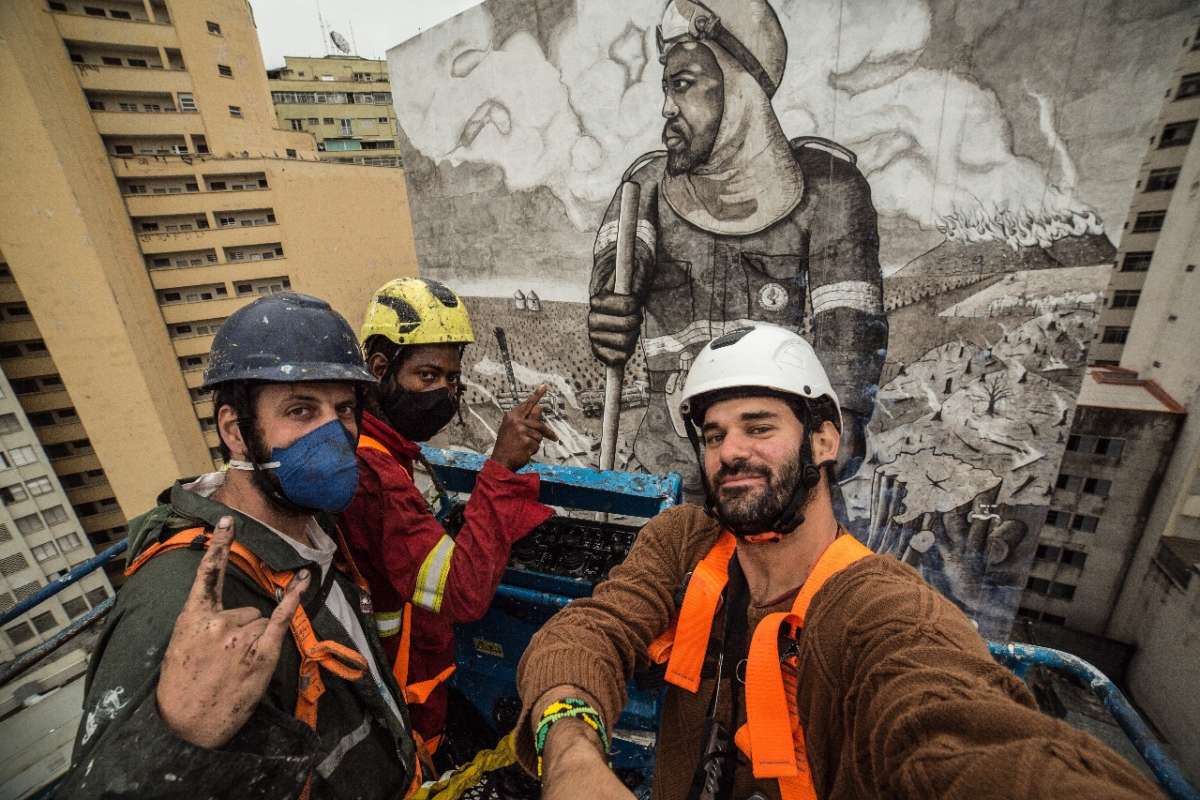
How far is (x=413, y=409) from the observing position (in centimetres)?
302

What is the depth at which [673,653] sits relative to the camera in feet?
6.45

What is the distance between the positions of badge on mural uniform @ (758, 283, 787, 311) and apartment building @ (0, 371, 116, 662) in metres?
32.1

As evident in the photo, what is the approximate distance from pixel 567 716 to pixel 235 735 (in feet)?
3.15

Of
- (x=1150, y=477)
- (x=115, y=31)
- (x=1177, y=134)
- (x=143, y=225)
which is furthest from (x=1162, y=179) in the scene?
(x=115, y=31)

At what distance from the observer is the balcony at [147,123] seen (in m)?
25.8

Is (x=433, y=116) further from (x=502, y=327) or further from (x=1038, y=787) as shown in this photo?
(x=1038, y=787)

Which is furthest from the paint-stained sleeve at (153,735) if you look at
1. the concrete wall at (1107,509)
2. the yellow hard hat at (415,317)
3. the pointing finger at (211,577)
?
the concrete wall at (1107,509)

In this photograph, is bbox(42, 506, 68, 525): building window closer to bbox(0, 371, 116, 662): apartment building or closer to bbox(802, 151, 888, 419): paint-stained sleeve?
bbox(0, 371, 116, 662): apartment building

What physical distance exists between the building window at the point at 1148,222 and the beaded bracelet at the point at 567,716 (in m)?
32.0

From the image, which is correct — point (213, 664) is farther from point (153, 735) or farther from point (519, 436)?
point (519, 436)

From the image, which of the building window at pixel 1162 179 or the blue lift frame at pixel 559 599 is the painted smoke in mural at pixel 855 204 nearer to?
the blue lift frame at pixel 559 599

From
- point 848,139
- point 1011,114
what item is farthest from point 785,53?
point 1011,114

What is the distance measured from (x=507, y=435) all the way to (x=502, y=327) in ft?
16.1

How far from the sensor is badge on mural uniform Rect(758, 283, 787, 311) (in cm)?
520
